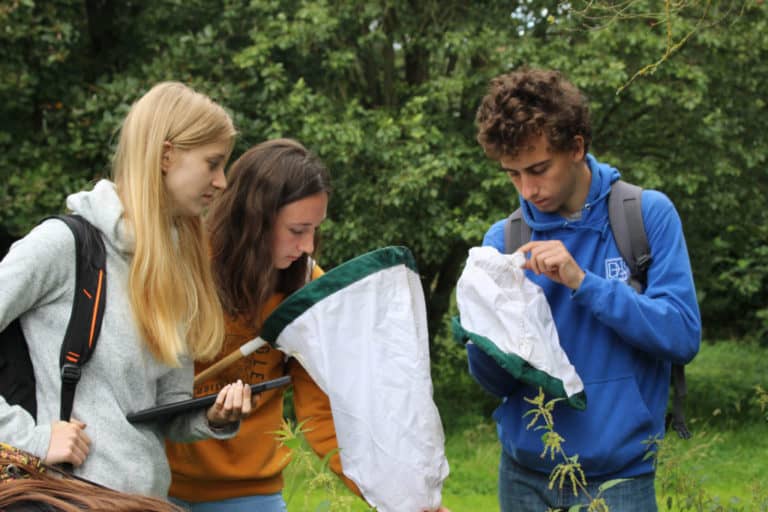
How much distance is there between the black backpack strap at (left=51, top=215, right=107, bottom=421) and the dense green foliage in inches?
251

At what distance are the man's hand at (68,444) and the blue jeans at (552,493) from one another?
4.48ft

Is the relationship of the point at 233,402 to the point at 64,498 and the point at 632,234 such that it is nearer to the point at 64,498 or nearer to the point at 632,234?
the point at 64,498

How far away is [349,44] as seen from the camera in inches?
388

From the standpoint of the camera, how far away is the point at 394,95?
1025cm

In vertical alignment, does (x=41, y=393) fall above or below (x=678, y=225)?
below

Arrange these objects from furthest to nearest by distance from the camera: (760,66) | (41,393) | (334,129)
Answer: (760,66) → (334,129) → (41,393)

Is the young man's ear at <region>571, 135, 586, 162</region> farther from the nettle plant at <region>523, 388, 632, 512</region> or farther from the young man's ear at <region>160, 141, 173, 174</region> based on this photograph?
the young man's ear at <region>160, 141, 173, 174</region>

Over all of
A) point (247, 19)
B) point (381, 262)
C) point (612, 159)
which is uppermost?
point (247, 19)

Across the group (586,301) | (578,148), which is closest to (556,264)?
(586,301)

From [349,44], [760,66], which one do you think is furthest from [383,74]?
[760,66]

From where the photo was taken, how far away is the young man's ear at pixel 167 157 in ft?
8.68

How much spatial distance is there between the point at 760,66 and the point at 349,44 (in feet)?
13.4

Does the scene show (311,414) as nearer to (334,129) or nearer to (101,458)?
(101,458)

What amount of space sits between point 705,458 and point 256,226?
116 inches
